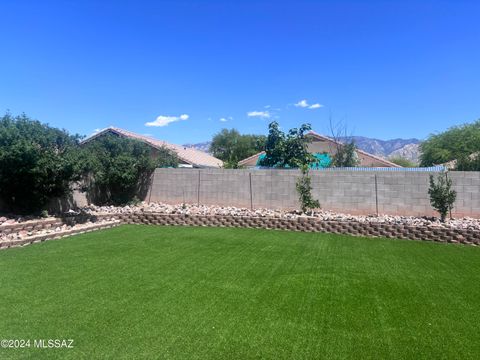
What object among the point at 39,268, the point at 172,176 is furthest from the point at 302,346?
the point at 172,176

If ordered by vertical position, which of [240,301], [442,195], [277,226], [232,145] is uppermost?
[232,145]

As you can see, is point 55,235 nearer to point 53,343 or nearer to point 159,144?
point 53,343

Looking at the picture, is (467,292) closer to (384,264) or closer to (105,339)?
(384,264)

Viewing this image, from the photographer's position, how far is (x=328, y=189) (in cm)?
1172

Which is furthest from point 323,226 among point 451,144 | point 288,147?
point 451,144

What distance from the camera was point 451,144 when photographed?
1227 inches

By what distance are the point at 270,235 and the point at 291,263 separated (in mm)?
2866

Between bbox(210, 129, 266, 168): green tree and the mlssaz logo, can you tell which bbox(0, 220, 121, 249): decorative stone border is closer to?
the mlssaz logo

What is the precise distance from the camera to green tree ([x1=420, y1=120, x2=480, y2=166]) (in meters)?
29.3

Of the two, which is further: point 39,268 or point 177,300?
point 39,268

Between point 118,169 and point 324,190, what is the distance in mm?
7349

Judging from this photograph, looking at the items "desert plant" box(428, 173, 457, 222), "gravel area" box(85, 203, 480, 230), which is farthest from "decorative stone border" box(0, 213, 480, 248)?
"desert plant" box(428, 173, 457, 222)

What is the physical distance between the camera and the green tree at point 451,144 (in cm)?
2927

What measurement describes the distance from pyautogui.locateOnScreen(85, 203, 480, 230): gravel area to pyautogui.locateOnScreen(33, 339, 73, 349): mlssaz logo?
7.65m
